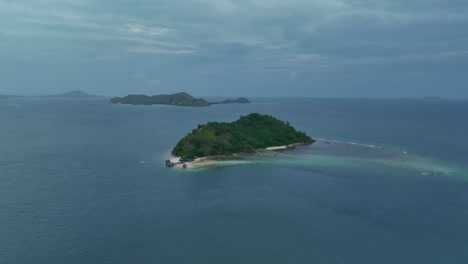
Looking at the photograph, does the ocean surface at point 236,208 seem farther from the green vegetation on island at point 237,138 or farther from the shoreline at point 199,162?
the green vegetation on island at point 237,138

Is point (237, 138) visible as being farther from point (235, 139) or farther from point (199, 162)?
point (199, 162)

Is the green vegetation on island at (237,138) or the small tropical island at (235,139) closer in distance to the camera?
the small tropical island at (235,139)

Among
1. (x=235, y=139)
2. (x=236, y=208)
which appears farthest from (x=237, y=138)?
(x=236, y=208)

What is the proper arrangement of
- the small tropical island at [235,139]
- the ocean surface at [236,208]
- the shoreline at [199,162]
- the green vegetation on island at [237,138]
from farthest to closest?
the green vegetation on island at [237,138]
the small tropical island at [235,139]
the shoreline at [199,162]
the ocean surface at [236,208]

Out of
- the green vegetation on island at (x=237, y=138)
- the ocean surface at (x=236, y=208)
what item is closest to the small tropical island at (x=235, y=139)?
the green vegetation on island at (x=237, y=138)

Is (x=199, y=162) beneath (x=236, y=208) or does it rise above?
above

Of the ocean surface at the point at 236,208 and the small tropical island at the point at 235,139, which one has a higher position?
the small tropical island at the point at 235,139

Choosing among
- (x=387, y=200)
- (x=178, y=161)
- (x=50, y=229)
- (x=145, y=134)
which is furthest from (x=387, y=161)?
(x=145, y=134)

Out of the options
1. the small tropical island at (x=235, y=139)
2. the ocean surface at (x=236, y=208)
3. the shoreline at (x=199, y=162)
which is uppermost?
the small tropical island at (x=235, y=139)

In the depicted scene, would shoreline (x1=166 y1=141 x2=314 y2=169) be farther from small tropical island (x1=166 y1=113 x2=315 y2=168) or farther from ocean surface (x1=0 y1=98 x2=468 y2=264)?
ocean surface (x1=0 y1=98 x2=468 y2=264)
